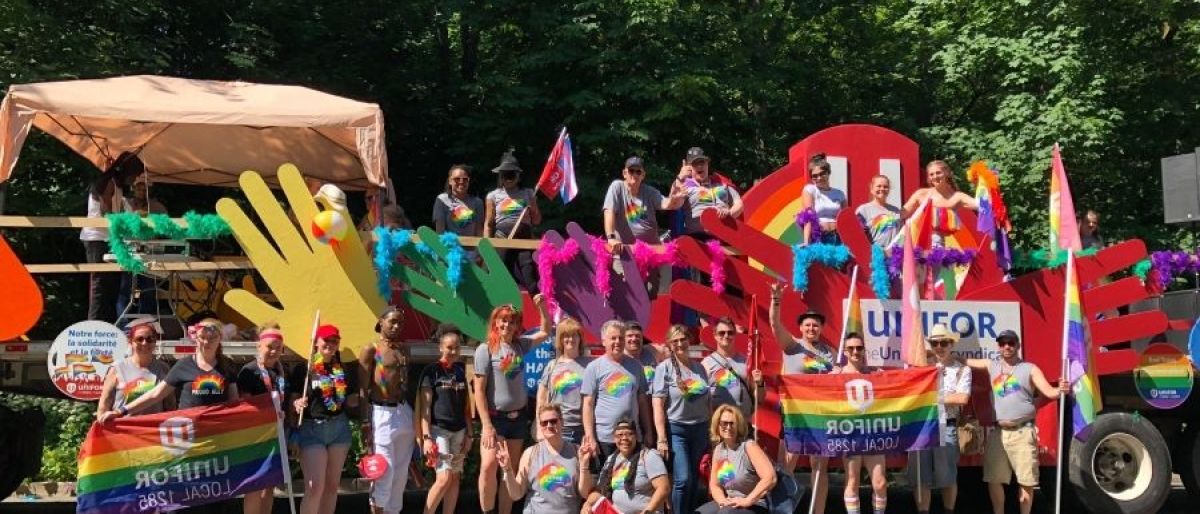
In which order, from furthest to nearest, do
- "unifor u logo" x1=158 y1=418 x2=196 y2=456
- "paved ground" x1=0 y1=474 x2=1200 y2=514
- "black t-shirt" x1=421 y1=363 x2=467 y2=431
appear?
"paved ground" x1=0 y1=474 x2=1200 y2=514, "black t-shirt" x1=421 y1=363 x2=467 y2=431, "unifor u logo" x1=158 y1=418 x2=196 y2=456

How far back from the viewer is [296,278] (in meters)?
10.3

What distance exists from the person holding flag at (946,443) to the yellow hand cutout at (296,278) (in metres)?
4.28

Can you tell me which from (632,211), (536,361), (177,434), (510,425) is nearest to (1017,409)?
(632,211)

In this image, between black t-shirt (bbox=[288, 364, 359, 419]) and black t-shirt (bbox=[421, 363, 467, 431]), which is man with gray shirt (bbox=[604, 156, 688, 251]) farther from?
black t-shirt (bbox=[288, 364, 359, 419])

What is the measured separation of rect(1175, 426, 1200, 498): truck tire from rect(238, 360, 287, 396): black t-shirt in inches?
326

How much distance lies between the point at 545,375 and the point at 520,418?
0.47 metres

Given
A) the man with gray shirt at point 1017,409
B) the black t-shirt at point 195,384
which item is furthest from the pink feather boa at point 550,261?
the man with gray shirt at point 1017,409

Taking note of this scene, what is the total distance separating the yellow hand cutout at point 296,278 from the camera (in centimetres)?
1026

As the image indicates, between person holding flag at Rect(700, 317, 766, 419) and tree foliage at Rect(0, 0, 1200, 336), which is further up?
tree foliage at Rect(0, 0, 1200, 336)

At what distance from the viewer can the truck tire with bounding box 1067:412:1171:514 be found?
11844 mm

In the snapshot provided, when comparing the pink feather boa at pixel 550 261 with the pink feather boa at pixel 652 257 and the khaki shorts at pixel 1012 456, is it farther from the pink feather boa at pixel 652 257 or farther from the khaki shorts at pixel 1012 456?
the khaki shorts at pixel 1012 456

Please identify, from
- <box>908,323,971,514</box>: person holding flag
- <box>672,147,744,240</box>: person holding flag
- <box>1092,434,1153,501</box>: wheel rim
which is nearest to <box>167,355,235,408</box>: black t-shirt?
<box>672,147,744,240</box>: person holding flag

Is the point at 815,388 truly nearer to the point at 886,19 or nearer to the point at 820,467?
the point at 820,467

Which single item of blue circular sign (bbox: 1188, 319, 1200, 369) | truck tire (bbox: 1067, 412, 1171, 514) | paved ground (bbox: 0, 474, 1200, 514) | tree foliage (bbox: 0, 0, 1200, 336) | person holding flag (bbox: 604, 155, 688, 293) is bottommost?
paved ground (bbox: 0, 474, 1200, 514)
